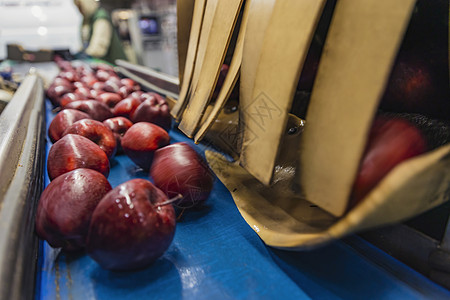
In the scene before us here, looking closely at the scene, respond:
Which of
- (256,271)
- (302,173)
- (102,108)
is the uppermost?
(302,173)

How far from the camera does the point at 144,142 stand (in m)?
1.04

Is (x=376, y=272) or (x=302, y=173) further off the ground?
(x=302, y=173)

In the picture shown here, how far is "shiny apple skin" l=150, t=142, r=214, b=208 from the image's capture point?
82cm

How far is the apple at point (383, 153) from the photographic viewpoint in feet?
1.51

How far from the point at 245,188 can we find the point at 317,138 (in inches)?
15.3

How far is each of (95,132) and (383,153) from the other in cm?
100

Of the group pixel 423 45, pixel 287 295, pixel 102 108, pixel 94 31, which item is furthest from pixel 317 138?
pixel 94 31

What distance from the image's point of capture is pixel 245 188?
870mm

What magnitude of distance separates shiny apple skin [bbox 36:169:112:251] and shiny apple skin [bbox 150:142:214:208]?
0.62 feet

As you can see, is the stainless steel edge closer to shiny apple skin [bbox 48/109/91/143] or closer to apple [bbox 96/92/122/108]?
shiny apple skin [bbox 48/109/91/143]

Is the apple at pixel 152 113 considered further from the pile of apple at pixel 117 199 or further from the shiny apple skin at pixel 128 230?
the shiny apple skin at pixel 128 230

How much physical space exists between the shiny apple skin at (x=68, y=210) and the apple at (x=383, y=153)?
566mm

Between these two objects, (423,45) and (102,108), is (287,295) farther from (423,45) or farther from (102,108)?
(102,108)

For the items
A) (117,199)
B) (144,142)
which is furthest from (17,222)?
(144,142)
